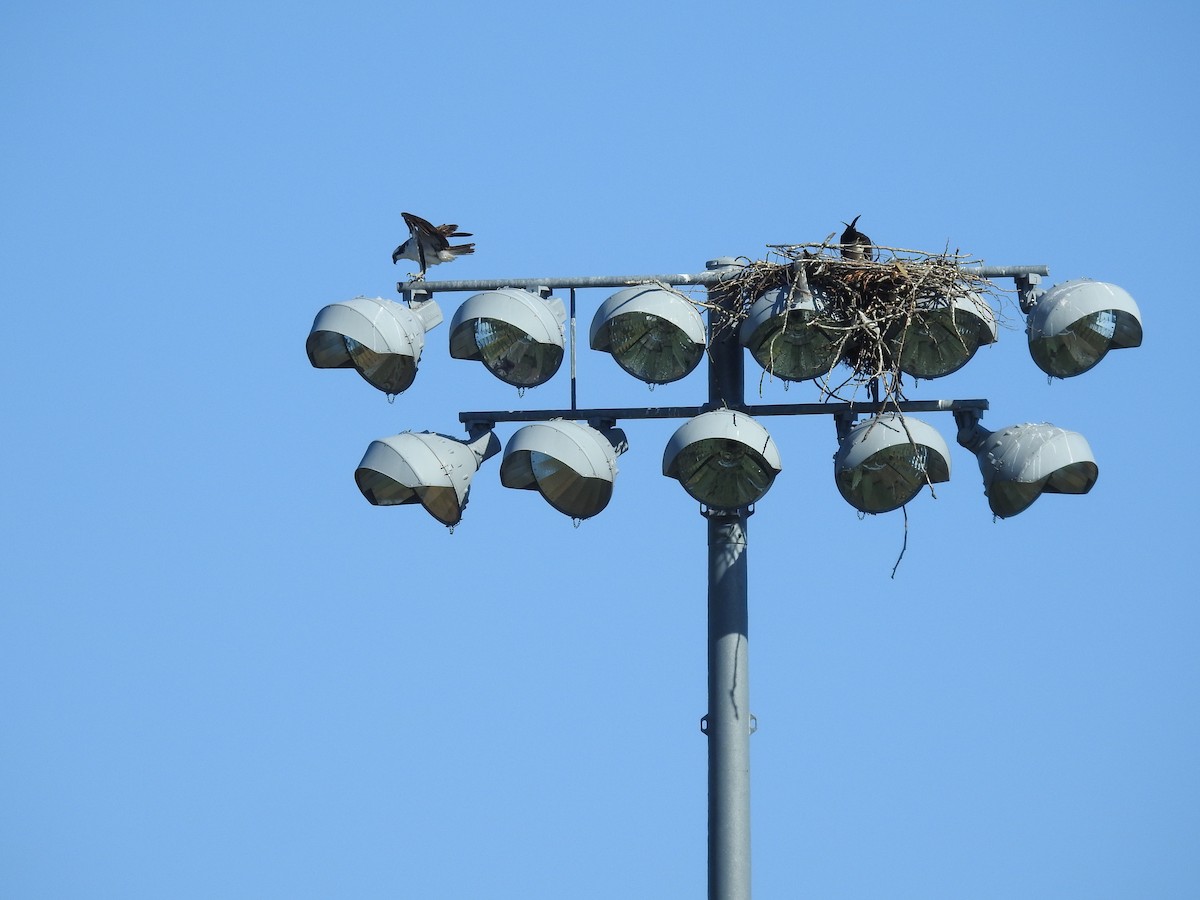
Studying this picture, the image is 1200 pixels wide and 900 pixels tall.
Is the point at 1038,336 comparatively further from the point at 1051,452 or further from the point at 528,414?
the point at 528,414

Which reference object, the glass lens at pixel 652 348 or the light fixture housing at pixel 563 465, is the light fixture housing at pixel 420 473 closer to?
the light fixture housing at pixel 563 465

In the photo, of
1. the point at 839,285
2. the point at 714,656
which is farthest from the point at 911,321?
the point at 714,656

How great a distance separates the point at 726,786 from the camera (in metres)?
7.49

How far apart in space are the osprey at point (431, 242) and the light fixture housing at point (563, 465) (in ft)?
6.92

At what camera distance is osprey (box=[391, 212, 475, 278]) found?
963 centimetres

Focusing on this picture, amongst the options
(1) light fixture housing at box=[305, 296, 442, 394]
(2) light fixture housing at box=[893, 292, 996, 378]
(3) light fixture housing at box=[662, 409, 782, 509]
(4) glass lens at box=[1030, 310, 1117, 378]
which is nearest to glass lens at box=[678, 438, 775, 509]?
(3) light fixture housing at box=[662, 409, 782, 509]

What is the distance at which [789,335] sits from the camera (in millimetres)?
7828

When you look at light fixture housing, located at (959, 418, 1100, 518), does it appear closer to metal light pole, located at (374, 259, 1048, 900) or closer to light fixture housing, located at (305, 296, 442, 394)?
metal light pole, located at (374, 259, 1048, 900)

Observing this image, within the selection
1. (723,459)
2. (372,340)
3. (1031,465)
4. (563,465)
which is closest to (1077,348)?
(1031,465)

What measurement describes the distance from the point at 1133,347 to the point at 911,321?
3.04 feet

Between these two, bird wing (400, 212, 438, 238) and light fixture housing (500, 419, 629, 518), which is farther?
bird wing (400, 212, 438, 238)

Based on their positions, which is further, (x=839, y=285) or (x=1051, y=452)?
(x=839, y=285)

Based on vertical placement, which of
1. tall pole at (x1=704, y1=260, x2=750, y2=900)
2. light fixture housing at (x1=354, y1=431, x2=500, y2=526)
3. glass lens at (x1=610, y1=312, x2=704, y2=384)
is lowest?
tall pole at (x1=704, y1=260, x2=750, y2=900)

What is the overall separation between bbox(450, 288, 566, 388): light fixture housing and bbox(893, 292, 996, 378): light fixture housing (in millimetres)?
1464
